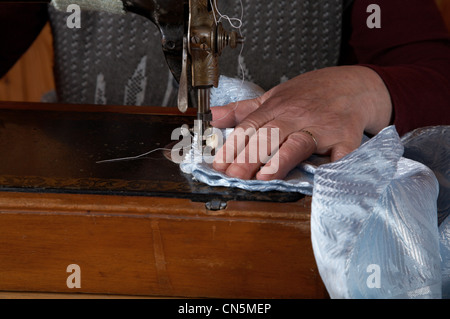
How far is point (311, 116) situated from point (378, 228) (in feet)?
0.91

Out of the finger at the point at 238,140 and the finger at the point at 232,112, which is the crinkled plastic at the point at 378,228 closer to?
the finger at the point at 238,140

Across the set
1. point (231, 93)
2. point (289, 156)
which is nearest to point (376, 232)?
point (289, 156)

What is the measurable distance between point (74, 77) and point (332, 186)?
115 cm

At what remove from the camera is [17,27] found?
1494 millimetres

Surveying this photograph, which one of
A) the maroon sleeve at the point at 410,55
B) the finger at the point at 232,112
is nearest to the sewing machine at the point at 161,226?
the finger at the point at 232,112

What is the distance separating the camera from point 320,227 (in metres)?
0.57

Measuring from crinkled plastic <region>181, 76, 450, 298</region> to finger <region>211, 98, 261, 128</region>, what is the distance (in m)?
0.23

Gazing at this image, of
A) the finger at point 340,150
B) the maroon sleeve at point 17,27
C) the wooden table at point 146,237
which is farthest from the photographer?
the maroon sleeve at point 17,27

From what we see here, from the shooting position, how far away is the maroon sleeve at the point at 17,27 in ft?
4.76

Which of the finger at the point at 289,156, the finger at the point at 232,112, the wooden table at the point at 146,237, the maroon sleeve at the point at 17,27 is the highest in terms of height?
the maroon sleeve at the point at 17,27

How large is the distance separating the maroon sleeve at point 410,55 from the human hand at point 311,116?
0.14 feet

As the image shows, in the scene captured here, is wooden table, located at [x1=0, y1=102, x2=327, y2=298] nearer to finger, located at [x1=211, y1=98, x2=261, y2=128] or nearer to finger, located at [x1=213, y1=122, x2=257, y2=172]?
finger, located at [x1=213, y1=122, x2=257, y2=172]

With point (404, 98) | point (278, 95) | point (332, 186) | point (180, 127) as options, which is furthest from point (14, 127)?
point (404, 98)

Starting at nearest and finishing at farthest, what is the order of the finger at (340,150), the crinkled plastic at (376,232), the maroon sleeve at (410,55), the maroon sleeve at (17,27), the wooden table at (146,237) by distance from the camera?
the crinkled plastic at (376,232)
the wooden table at (146,237)
the finger at (340,150)
the maroon sleeve at (410,55)
the maroon sleeve at (17,27)
